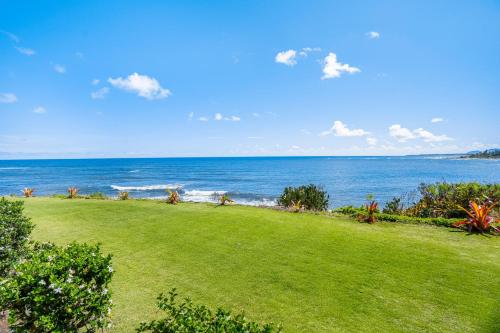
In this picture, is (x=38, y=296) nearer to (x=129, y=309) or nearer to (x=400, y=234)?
(x=129, y=309)

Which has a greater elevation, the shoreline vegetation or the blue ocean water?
the shoreline vegetation

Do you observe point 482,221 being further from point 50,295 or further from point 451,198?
point 50,295

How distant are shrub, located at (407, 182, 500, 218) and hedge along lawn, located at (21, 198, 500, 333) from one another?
2624 mm

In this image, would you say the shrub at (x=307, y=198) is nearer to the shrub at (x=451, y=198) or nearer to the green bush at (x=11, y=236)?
the shrub at (x=451, y=198)

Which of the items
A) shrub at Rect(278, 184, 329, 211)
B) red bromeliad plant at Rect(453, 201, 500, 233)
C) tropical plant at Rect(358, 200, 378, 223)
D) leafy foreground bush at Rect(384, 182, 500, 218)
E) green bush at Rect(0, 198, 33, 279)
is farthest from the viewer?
shrub at Rect(278, 184, 329, 211)

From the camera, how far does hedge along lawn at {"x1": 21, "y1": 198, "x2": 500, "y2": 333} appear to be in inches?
233

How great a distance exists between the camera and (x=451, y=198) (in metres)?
14.8

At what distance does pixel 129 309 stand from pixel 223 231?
557 centimetres

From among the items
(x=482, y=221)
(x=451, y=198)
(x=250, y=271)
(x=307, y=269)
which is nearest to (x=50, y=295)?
(x=250, y=271)

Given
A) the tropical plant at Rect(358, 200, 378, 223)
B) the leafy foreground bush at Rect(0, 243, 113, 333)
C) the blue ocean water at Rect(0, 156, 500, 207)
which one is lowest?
the blue ocean water at Rect(0, 156, 500, 207)

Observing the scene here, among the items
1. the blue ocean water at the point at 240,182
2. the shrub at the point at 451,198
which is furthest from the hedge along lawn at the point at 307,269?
the blue ocean water at the point at 240,182

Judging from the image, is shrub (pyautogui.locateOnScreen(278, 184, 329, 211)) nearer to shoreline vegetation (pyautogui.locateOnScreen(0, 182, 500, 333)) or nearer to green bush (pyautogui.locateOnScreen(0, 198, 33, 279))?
→ shoreline vegetation (pyautogui.locateOnScreen(0, 182, 500, 333))

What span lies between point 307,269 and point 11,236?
295 inches

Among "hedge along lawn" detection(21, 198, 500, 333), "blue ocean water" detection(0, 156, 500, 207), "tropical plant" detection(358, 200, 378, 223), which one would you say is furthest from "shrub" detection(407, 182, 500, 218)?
"blue ocean water" detection(0, 156, 500, 207)
